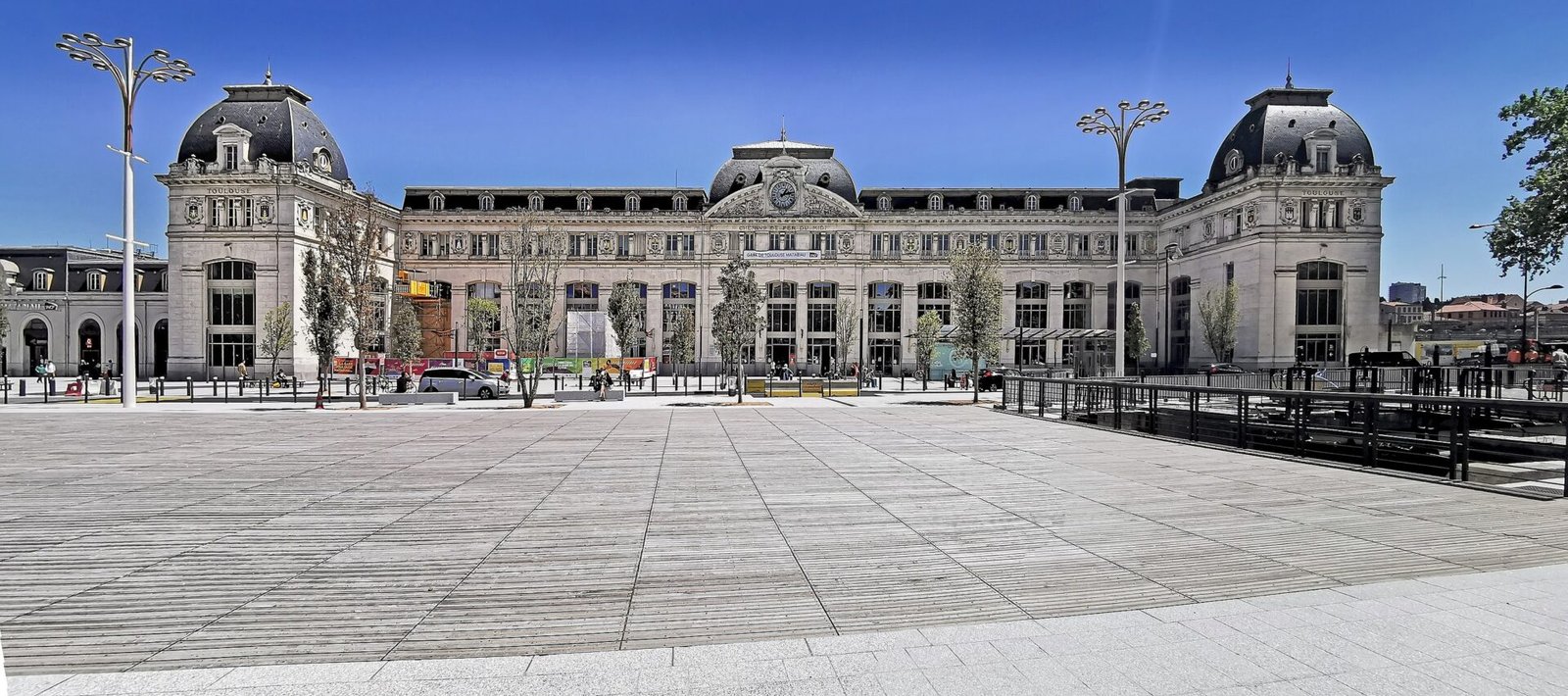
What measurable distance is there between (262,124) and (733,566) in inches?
2641

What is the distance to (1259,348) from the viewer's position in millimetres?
58812

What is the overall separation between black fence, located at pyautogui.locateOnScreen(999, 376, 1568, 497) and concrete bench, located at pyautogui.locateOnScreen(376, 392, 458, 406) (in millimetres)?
24341

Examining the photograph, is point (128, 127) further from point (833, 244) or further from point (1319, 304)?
point (1319, 304)

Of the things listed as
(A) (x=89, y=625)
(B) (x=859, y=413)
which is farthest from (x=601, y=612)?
(B) (x=859, y=413)

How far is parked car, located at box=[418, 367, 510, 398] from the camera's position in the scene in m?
37.8

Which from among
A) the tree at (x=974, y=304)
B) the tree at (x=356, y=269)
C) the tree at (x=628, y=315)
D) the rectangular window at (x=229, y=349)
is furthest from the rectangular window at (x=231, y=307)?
the tree at (x=974, y=304)

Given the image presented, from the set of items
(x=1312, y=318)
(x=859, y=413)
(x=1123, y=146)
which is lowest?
(x=859, y=413)

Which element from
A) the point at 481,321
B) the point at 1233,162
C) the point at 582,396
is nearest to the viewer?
the point at 582,396

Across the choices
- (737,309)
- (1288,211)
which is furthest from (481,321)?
(1288,211)

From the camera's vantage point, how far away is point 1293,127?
6106 centimetres

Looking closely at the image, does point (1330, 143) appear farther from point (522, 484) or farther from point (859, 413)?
point (522, 484)

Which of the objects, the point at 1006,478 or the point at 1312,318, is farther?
the point at 1312,318

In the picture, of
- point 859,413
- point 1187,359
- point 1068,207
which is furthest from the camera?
A: point 1068,207

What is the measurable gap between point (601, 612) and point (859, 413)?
68.2 ft
